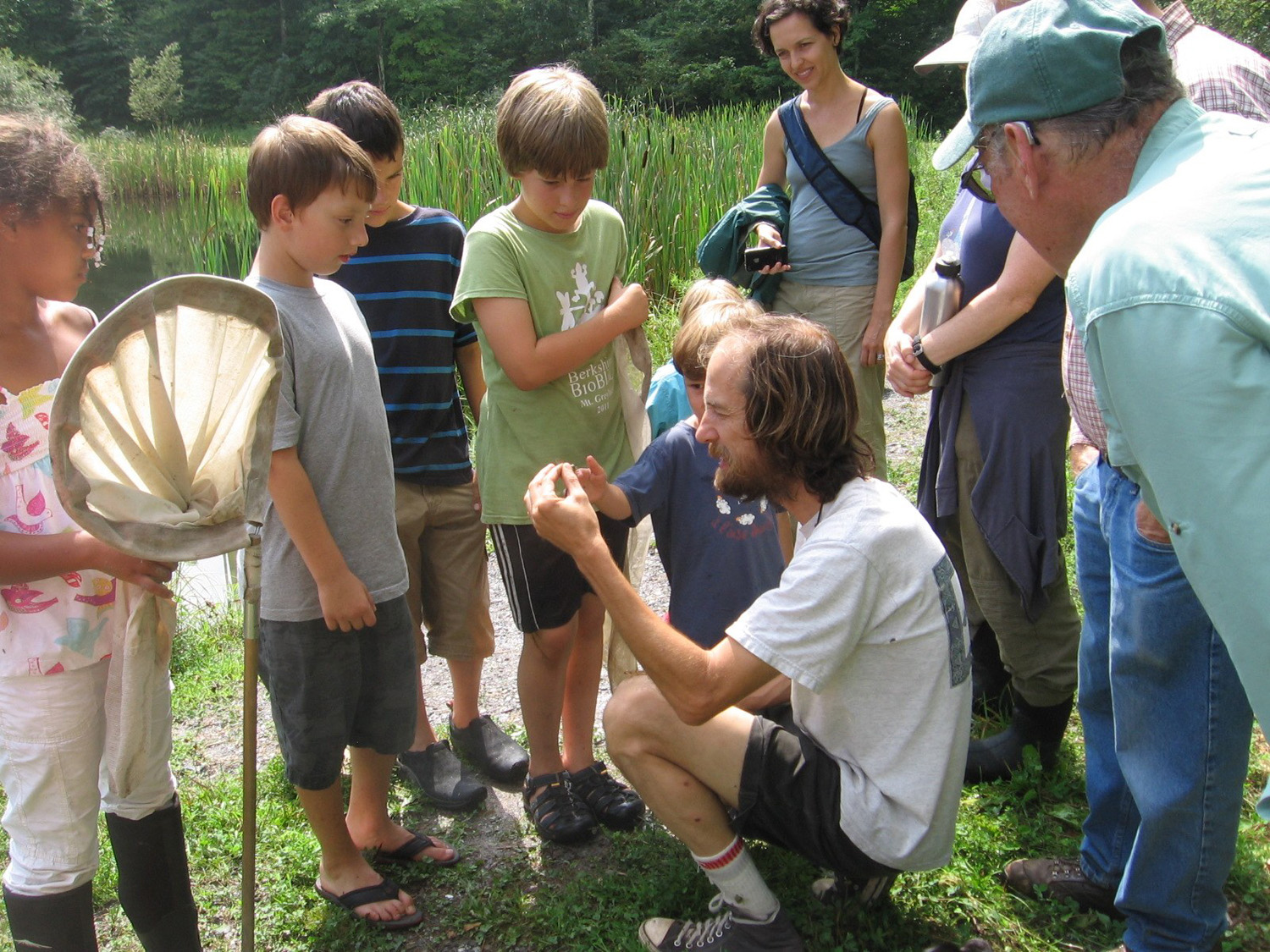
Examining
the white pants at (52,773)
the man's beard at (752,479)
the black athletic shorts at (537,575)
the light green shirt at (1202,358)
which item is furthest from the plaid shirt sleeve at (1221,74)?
the white pants at (52,773)

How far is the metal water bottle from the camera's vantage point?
2660mm

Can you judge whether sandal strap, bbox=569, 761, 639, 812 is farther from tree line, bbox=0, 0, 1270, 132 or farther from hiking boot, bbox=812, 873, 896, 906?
tree line, bbox=0, 0, 1270, 132

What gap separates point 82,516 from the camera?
5.52ft

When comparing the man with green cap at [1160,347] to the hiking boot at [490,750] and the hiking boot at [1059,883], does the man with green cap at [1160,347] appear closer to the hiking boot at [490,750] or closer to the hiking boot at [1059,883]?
the hiking boot at [1059,883]

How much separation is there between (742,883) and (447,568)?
129 centimetres

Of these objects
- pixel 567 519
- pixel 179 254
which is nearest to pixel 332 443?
pixel 567 519

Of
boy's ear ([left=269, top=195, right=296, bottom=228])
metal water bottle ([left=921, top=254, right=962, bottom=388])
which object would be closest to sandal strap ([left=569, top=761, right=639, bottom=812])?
metal water bottle ([left=921, top=254, right=962, bottom=388])

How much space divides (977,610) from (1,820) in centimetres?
241

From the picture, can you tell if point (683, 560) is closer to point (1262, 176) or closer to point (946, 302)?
point (946, 302)

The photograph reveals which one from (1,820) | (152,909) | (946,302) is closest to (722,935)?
(152,909)

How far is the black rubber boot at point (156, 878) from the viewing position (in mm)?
2115

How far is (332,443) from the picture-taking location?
7.45 ft

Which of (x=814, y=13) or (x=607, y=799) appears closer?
(x=607, y=799)

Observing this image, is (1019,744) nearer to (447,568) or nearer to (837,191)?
(447,568)
